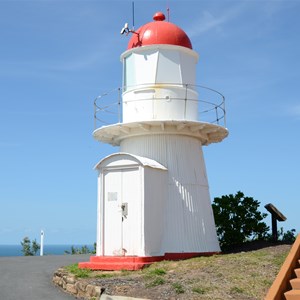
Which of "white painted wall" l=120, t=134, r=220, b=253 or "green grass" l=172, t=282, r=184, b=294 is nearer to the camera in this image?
"green grass" l=172, t=282, r=184, b=294

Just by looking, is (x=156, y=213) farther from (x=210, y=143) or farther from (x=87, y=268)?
(x=210, y=143)

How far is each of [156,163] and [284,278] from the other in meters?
7.13

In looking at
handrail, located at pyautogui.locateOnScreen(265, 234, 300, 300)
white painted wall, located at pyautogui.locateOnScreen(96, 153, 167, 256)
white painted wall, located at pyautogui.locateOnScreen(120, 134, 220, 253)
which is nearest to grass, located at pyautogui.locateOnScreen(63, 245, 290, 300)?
handrail, located at pyautogui.locateOnScreen(265, 234, 300, 300)

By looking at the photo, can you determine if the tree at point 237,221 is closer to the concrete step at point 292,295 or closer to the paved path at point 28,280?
the paved path at point 28,280

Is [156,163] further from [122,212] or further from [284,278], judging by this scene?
[284,278]

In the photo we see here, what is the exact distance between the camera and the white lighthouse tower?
1578 cm

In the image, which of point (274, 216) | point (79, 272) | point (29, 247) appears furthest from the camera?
point (29, 247)

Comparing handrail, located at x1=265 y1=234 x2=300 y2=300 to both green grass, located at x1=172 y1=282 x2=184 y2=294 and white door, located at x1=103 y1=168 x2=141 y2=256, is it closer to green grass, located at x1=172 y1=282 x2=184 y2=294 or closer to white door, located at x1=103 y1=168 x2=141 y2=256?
green grass, located at x1=172 y1=282 x2=184 y2=294

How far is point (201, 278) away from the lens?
40.2 ft

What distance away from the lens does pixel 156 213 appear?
1620 cm

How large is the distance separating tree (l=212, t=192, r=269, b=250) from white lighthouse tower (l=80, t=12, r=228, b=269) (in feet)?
6.85

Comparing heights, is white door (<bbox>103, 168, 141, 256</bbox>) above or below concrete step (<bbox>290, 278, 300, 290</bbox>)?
above

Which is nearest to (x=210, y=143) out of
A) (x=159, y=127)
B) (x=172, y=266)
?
(x=159, y=127)

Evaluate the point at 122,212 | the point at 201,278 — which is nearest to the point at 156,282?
the point at 201,278
